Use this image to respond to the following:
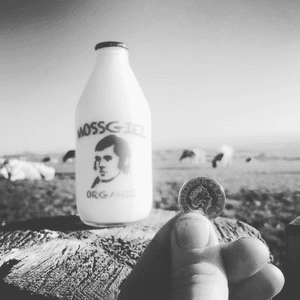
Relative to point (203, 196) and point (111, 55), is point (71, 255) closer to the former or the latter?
point (203, 196)

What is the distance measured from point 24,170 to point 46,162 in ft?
0.46

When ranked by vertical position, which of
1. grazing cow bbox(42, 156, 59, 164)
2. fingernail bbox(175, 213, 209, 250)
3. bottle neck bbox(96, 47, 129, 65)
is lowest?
grazing cow bbox(42, 156, 59, 164)

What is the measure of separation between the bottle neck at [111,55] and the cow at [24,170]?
1.46 m

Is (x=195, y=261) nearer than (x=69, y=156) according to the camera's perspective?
Yes

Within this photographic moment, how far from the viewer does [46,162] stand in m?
2.03

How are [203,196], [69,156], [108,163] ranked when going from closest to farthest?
[203,196], [108,163], [69,156]

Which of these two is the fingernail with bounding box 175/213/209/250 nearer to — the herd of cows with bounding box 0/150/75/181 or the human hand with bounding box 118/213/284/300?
the human hand with bounding box 118/213/284/300

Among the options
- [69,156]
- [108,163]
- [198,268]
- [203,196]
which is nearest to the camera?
[198,268]

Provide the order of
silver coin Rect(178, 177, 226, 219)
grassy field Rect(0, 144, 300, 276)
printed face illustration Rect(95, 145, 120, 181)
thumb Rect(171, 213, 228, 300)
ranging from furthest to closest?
grassy field Rect(0, 144, 300, 276), printed face illustration Rect(95, 145, 120, 181), silver coin Rect(178, 177, 226, 219), thumb Rect(171, 213, 228, 300)

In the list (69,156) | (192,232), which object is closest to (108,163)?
(192,232)

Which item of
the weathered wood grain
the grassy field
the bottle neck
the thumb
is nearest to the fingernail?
the thumb

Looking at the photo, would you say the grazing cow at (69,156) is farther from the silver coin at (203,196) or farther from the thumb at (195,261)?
the thumb at (195,261)

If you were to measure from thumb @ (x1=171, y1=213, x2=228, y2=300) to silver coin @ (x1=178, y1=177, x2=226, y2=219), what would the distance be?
0.51 feet

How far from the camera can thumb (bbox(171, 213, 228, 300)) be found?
1.13 feet
